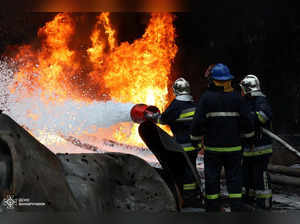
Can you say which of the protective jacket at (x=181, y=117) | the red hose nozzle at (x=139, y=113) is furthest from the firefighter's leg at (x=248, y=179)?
the red hose nozzle at (x=139, y=113)

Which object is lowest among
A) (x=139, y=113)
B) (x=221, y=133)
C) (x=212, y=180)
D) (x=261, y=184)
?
(x=261, y=184)

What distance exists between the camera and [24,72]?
10.4 m

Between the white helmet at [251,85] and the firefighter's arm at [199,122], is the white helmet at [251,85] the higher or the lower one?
the higher one

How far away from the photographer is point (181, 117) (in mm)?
5547

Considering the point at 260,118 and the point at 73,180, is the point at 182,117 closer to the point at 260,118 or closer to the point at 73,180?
the point at 260,118

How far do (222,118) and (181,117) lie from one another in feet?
4.32

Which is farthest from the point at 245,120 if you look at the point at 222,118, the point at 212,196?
the point at 212,196

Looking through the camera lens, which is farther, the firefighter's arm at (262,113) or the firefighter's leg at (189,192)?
the firefighter's leg at (189,192)

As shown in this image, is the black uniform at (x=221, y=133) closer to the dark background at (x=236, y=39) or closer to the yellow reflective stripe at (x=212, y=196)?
the yellow reflective stripe at (x=212, y=196)

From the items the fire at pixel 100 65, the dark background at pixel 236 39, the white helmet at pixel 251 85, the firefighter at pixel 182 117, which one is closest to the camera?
the white helmet at pixel 251 85

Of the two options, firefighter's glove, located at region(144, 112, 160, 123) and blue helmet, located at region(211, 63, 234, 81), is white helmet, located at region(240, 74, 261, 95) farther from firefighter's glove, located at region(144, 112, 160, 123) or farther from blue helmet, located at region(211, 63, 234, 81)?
firefighter's glove, located at region(144, 112, 160, 123)

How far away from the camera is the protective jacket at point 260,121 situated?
4922mm

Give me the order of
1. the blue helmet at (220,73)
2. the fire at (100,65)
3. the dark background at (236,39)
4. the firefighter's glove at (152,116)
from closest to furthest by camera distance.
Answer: the blue helmet at (220,73) → the firefighter's glove at (152,116) → the dark background at (236,39) → the fire at (100,65)

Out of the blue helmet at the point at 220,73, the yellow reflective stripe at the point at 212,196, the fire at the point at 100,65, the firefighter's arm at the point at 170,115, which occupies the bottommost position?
the yellow reflective stripe at the point at 212,196
